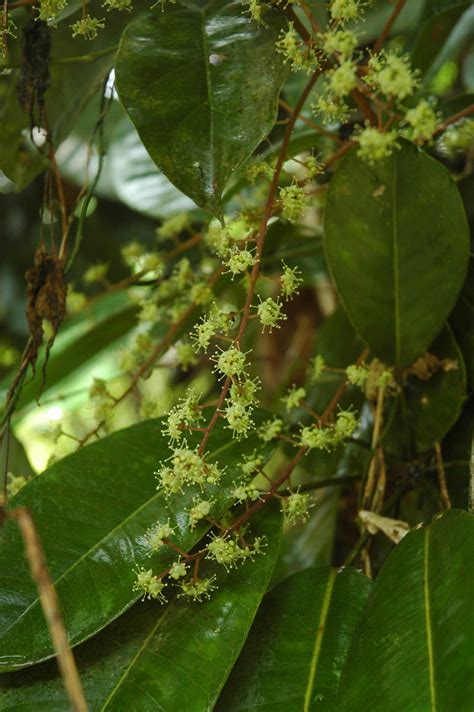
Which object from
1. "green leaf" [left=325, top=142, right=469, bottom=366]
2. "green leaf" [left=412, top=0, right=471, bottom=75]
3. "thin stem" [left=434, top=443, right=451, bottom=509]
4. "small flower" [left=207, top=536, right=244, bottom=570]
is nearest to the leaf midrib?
"green leaf" [left=325, top=142, right=469, bottom=366]

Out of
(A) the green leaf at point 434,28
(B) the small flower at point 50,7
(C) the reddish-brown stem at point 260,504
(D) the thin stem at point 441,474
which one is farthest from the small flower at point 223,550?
(A) the green leaf at point 434,28

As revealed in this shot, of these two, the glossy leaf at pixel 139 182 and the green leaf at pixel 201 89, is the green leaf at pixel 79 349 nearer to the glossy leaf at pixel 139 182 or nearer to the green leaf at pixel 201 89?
the glossy leaf at pixel 139 182

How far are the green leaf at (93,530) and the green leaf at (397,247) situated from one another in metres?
0.21

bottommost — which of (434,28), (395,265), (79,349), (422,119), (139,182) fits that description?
(79,349)

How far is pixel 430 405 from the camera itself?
967 millimetres

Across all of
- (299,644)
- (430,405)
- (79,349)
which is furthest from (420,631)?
(79,349)

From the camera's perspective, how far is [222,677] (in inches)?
27.0

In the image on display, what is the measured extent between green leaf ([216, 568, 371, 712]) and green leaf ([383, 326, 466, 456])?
0.71ft

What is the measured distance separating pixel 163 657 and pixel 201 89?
1.59ft

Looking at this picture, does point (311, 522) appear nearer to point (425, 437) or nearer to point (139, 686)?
point (425, 437)

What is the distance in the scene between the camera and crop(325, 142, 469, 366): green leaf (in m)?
0.85

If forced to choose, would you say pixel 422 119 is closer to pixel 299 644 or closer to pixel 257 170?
pixel 257 170

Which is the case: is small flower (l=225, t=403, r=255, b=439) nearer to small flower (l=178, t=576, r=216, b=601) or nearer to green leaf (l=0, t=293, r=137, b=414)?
small flower (l=178, t=576, r=216, b=601)

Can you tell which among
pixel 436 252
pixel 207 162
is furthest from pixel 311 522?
pixel 207 162
